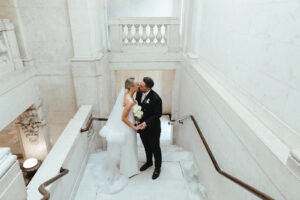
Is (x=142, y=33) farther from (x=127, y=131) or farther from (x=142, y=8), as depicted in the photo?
(x=127, y=131)

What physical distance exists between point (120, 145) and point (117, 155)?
0.82 feet

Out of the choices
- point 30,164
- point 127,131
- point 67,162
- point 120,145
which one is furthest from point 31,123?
point 127,131

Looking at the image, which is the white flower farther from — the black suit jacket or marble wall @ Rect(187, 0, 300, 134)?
marble wall @ Rect(187, 0, 300, 134)

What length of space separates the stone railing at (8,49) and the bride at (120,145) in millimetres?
2486

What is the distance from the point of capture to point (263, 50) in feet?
7.79

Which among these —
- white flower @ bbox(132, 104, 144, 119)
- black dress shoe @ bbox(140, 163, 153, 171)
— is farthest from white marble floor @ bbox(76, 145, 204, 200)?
white flower @ bbox(132, 104, 144, 119)

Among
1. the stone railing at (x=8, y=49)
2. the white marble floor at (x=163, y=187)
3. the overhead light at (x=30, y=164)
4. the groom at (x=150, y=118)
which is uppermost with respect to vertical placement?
the stone railing at (x=8, y=49)

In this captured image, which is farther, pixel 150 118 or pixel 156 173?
pixel 156 173

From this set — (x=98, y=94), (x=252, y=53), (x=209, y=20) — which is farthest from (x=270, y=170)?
(x=98, y=94)

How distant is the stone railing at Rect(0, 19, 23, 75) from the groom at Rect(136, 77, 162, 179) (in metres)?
2.80

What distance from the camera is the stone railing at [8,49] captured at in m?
4.32

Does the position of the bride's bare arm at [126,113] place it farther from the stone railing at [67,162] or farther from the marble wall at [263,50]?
the marble wall at [263,50]

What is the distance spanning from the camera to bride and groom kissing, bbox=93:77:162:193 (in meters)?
3.74

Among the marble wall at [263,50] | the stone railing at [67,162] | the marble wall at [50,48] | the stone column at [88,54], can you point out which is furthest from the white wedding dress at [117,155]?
the marble wall at [50,48]
